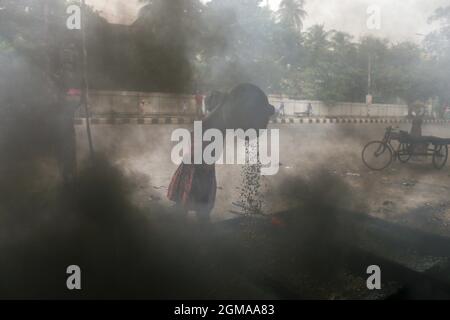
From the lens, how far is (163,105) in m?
7.50

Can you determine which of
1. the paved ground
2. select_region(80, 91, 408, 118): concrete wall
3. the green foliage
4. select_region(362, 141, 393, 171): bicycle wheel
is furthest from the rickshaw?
the green foliage

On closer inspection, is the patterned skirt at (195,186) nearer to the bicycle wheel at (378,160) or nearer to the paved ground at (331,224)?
the paved ground at (331,224)

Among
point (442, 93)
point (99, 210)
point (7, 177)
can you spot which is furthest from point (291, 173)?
point (7, 177)

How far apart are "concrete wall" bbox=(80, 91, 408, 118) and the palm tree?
42.9 inches

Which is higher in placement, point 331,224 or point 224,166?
point 224,166

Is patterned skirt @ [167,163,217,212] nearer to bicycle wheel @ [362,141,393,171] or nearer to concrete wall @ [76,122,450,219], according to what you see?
concrete wall @ [76,122,450,219]

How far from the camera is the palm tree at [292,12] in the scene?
14.9 feet

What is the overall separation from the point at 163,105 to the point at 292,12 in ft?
12.3

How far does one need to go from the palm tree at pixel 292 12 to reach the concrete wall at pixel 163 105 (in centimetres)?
109

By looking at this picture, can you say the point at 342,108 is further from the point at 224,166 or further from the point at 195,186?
the point at 195,186

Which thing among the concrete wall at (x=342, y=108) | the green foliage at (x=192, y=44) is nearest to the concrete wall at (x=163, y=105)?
the concrete wall at (x=342, y=108)

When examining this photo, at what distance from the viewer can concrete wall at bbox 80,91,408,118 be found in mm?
5152

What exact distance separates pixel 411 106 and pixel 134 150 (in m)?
6.11

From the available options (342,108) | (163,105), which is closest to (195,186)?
(163,105)
